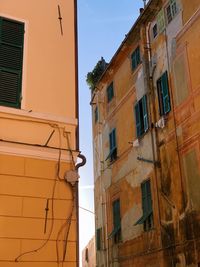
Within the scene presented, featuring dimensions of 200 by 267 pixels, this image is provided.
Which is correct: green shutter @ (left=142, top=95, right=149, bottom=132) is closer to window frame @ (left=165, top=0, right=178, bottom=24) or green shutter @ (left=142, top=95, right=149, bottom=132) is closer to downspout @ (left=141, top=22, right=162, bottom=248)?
downspout @ (left=141, top=22, right=162, bottom=248)

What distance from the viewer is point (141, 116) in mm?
14344

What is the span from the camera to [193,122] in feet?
37.3

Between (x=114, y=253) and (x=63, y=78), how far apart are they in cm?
1002

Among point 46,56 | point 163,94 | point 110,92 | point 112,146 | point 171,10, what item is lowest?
point 46,56

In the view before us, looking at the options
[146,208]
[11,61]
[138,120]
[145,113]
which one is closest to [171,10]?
[145,113]

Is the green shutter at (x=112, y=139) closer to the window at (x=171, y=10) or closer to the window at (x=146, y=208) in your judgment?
the window at (x=146, y=208)

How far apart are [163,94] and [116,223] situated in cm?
509

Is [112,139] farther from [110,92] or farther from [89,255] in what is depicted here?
[89,255]

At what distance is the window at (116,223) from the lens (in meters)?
15.0

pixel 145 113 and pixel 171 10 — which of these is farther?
pixel 145 113

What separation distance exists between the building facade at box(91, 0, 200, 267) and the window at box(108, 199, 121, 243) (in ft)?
0.07

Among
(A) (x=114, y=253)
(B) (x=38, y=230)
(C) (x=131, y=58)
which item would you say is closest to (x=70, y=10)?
(B) (x=38, y=230)

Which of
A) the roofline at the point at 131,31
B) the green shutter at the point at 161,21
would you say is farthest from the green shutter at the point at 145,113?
the roofline at the point at 131,31

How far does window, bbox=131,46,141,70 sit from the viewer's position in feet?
49.6
